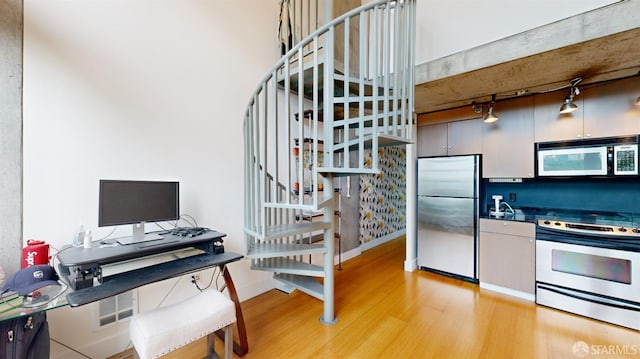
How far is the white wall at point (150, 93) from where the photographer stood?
1602 millimetres

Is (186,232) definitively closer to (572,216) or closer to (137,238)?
(137,238)

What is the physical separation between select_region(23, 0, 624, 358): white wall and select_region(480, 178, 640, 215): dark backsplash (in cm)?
193

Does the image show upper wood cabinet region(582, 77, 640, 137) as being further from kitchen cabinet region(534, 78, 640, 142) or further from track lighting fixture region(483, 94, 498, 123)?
track lighting fixture region(483, 94, 498, 123)

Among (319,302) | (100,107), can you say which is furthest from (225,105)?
(319,302)

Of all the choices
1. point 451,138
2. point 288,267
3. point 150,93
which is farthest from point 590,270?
point 150,93

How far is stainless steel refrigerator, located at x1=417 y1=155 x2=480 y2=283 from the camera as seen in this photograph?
9.86 ft

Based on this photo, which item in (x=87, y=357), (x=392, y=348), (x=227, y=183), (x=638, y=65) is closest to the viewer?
(x=87, y=357)

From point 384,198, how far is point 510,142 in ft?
8.12

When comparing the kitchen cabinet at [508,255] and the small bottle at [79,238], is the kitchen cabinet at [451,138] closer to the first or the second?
the kitchen cabinet at [508,255]

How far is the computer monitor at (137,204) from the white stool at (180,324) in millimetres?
590

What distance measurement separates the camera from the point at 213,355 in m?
1.78

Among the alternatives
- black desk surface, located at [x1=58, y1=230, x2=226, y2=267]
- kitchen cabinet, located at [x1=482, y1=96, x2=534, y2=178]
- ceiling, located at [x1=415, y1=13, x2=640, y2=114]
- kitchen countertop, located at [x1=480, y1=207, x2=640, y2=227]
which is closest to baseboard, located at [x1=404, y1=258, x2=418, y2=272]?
kitchen countertop, located at [x1=480, y1=207, x2=640, y2=227]

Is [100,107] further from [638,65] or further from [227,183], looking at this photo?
[638,65]

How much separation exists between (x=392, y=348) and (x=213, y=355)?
4.54ft
